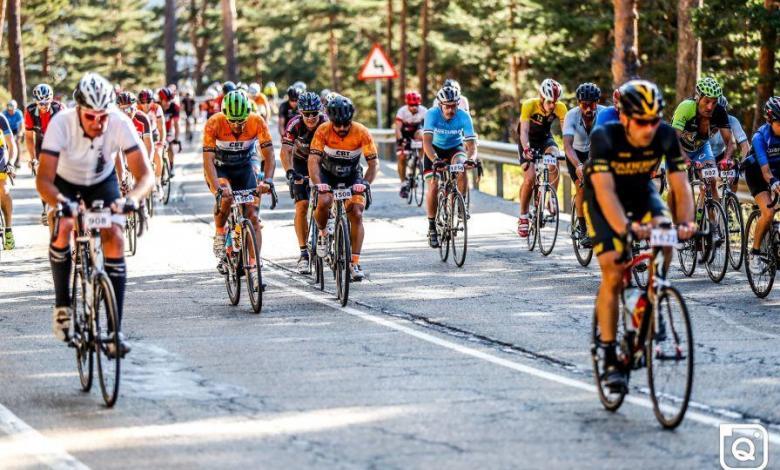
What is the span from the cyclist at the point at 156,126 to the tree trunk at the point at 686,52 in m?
9.02

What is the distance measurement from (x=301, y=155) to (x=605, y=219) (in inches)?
316

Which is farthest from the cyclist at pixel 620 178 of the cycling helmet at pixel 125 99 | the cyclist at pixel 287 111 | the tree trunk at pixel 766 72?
the tree trunk at pixel 766 72

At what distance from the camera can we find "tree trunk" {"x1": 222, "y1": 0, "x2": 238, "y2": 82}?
57625 millimetres

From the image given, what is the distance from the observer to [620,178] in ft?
29.0

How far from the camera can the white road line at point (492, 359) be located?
8633 mm

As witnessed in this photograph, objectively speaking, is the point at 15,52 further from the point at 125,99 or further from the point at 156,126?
the point at 125,99

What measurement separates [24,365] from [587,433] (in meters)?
4.61

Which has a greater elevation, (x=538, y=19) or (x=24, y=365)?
(x=538, y=19)

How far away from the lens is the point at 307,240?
15656 millimetres

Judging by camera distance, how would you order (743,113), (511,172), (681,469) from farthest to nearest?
1. (743,113)
2. (511,172)
3. (681,469)

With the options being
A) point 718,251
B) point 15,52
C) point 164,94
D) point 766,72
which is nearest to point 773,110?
point 718,251

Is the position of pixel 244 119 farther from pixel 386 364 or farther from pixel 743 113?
pixel 743 113

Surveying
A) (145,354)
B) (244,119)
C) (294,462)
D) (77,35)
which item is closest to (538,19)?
(244,119)

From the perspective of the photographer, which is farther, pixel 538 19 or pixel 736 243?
pixel 538 19
